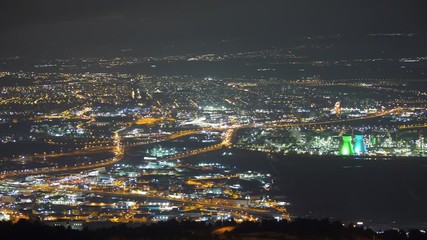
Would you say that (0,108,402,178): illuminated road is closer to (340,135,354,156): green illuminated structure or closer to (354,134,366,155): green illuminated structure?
(340,135,354,156): green illuminated structure

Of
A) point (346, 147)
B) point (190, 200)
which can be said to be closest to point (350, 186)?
point (190, 200)

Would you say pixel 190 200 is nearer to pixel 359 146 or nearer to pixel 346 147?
pixel 346 147

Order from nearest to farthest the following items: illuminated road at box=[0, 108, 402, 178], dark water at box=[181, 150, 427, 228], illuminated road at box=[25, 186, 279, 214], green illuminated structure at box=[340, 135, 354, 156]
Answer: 1. dark water at box=[181, 150, 427, 228]
2. illuminated road at box=[25, 186, 279, 214]
3. illuminated road at box=[0, 108, 402, 178]
4. green illuminated structure at box=[340, 135, 354, 156]

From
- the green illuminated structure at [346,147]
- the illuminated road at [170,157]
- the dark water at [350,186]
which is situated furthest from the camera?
the green illuminated structure at [346,147]

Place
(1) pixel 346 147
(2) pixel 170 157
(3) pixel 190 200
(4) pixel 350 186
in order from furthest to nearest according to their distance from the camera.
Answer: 1. (1) pixel 346 147
2. (2) pixel 170 157
3. (4) pixel 350 186
4. (3) pixel 190 200

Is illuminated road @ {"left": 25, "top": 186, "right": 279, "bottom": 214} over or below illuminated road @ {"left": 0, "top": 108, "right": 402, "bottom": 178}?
over

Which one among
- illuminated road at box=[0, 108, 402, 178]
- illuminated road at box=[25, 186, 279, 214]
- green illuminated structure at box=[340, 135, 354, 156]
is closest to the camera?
A: illuminated road at box=[25, 186, 279, 214]

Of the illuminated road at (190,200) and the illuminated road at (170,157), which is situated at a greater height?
the illuminated road at (190,200)

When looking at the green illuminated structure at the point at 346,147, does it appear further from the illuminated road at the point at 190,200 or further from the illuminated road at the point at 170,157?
the illuminated road at the point at 190,200

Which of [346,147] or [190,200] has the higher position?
[190,200]
